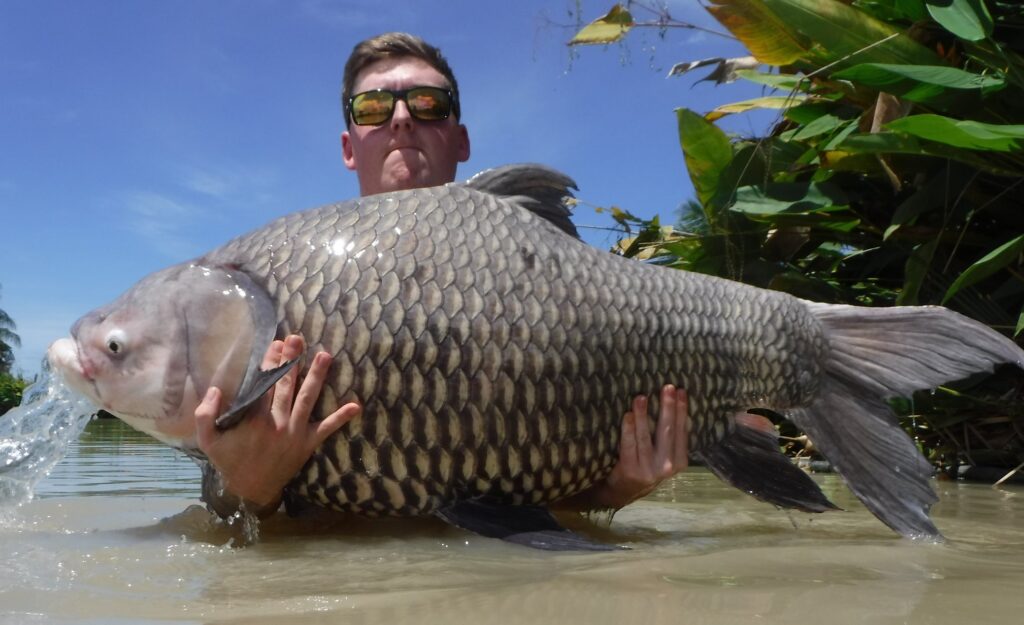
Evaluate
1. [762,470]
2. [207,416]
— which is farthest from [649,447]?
[207,416]

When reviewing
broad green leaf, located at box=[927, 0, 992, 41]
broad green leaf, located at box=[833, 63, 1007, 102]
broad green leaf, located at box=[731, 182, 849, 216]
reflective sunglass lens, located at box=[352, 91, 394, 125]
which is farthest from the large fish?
broad green leaf, located at box=[731, 182, 849, 216]

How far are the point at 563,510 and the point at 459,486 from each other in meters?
0.68

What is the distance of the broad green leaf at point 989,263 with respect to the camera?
411 centimetres

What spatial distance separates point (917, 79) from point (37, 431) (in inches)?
145

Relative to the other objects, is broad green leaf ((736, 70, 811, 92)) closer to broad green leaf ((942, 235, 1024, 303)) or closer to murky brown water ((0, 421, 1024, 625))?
broad green leaf ((942, 235, 1024, 303))

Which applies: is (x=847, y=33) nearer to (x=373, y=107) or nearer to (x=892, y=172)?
(x=892, y=172)

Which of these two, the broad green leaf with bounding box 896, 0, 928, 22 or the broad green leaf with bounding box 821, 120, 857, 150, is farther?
the broad green leaf with bounding box 896, 0, 928, 22

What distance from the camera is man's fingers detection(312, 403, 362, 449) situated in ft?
7.46

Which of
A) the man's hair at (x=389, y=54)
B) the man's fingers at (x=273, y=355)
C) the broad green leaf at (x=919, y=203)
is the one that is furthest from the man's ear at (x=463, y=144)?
the man's fingers at (x=273, y=355)

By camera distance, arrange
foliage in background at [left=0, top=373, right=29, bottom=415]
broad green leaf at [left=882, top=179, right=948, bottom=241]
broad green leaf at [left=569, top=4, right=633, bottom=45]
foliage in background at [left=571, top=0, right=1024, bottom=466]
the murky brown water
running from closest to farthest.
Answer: the murky brown water
foliage in background at [left=571, top=0, right=1024, bottom=466]
broad green leaf at [left=882, top=179, right=948, bottom=241]
broad green leaf at [left=569, top=4, right=633, bottom=45]
foliage in background at [left=0, top=373, right=29, bottom=415]

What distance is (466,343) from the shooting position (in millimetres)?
2367

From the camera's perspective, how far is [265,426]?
7.64 feet

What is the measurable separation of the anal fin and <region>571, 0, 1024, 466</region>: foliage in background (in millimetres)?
1798

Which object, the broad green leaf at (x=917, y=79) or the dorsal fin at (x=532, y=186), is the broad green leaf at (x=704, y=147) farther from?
the dorsal fin at (x=532, y=186)
